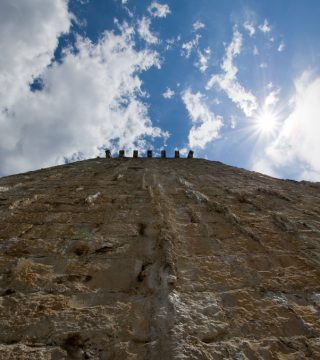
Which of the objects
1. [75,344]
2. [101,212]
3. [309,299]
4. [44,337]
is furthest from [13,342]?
[101,212]

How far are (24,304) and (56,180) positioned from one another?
4512 millimetres

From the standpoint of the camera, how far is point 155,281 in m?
2.40

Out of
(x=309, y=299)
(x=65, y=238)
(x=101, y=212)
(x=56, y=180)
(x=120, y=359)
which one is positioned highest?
(x=56, y=180)

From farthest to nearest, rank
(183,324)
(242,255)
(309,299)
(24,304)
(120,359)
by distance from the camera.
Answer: (242,255)
(309,299)
(24,304)
(183,324)
(120,359)

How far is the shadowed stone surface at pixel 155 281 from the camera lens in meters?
1.82

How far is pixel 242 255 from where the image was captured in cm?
292

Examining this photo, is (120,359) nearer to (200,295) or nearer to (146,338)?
(146,338)

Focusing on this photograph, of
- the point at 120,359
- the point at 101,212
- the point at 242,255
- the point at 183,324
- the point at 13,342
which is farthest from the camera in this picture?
the point at 101,212

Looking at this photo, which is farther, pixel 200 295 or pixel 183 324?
pixel 200 295

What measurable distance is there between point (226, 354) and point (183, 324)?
0.28 metres

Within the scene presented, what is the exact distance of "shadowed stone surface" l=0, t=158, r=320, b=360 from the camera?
1815 millimetres

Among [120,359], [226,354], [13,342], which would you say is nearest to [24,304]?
[13,342]

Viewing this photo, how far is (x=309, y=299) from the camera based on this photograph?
2.28m

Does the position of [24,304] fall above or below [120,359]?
above
